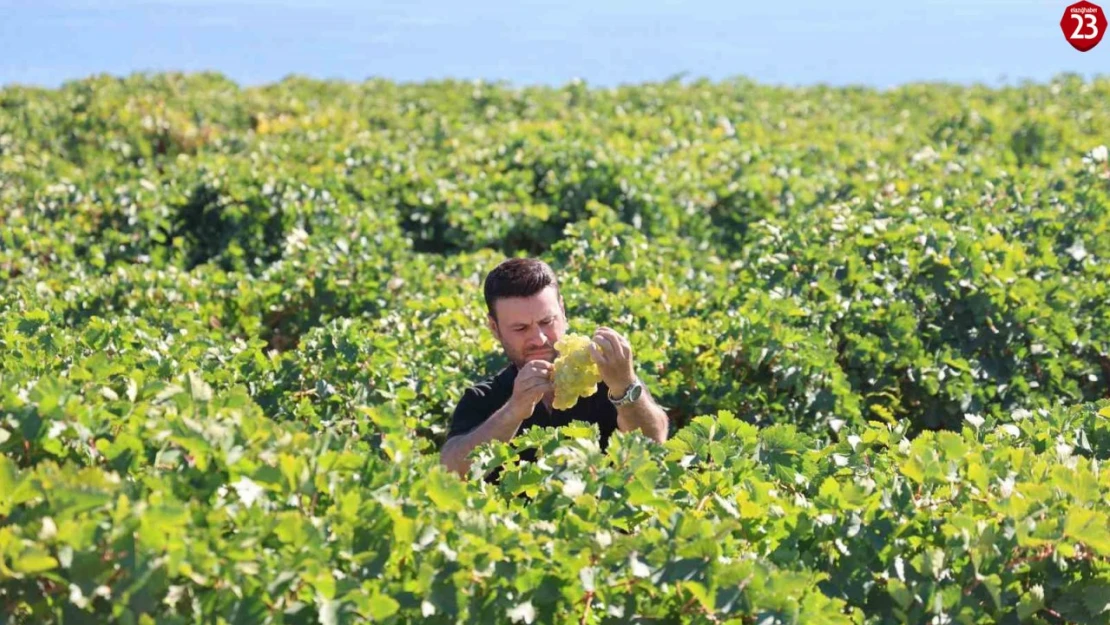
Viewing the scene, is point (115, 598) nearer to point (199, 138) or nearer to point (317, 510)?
point (317, 510)

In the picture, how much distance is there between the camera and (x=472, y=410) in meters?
4.91

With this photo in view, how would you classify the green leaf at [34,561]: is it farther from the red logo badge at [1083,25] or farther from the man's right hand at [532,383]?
the red logo badge at [1083,25]

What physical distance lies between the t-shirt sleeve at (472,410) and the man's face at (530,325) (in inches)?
6.4

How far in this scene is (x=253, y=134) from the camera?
14.5 meters

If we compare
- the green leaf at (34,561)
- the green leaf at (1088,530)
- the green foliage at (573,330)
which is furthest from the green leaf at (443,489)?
the green leaf at (1088,530)

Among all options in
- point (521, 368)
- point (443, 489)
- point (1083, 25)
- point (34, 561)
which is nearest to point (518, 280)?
point (521, 368)

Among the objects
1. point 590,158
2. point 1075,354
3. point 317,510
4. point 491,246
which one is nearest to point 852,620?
point 317,510

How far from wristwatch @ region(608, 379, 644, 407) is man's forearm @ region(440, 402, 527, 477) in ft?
1.01

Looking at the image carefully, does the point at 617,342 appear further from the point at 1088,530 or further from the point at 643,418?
the point at 1088,530

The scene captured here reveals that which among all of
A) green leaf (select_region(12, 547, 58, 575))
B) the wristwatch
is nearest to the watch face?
the wristwatch

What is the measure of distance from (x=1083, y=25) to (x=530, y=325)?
7343 mm

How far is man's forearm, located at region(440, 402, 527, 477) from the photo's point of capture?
4492 millimetres

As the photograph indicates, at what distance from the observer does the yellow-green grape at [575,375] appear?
4348 mm

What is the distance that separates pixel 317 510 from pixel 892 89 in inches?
708
